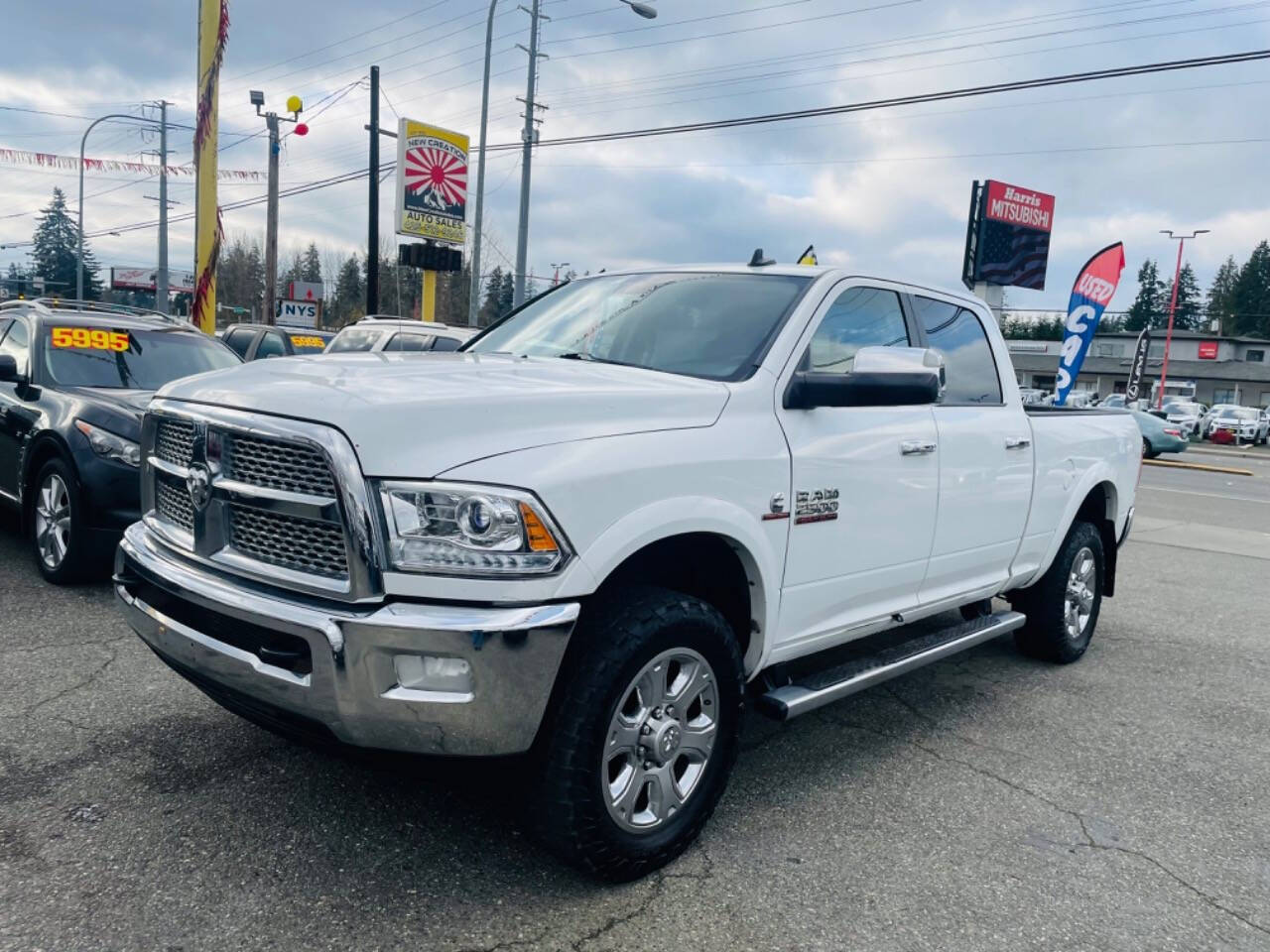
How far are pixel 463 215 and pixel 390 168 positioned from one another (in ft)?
29.5

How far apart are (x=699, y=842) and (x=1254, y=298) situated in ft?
380

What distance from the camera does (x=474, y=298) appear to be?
2825 centimetres

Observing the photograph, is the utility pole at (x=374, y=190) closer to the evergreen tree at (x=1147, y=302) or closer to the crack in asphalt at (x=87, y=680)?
the crack in asphalt at (x=87, y=680)

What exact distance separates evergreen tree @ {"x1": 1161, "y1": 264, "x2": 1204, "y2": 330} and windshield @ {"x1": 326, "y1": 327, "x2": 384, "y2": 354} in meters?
123

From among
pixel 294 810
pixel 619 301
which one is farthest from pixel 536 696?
pixel 619 301

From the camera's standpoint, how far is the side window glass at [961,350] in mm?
4500

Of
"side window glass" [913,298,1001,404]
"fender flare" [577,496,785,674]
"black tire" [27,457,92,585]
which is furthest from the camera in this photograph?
"black tire" [27,457,92,585]

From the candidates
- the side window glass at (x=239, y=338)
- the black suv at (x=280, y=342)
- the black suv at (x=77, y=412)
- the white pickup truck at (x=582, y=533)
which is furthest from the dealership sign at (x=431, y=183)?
the white pickup truck at (x=582, y=533)

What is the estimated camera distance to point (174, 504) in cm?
329

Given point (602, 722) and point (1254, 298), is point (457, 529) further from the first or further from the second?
point (1254, 298)

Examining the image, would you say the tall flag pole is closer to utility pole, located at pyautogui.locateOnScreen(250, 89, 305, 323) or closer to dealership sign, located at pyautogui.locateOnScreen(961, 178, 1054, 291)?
utility pole, located at pyautogui.locateOnScreen(250, 89, 305, 323)

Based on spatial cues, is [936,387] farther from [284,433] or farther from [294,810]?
[294,810]

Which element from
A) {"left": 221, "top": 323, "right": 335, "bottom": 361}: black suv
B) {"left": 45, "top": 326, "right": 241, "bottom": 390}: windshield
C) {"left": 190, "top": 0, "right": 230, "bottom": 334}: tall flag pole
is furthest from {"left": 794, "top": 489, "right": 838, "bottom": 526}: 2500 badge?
{"left": 221, "top": 323, "right": 335, "bottom": 361}: black suv

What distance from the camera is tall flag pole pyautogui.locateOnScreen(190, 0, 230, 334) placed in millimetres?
14000
